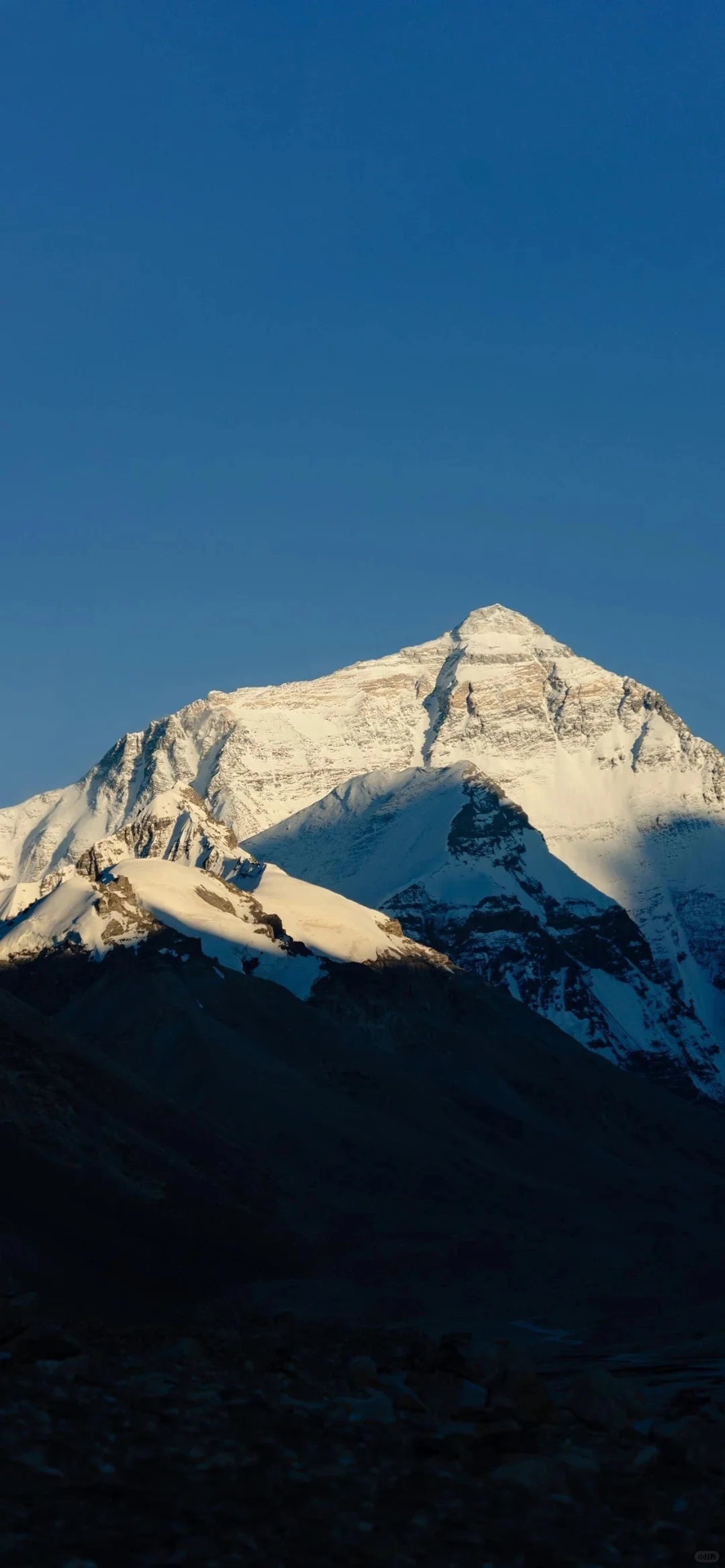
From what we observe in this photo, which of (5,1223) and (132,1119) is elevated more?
(132,1119)

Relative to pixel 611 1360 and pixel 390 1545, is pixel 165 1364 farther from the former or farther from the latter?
pixel 611 1360

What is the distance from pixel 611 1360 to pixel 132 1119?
306ft

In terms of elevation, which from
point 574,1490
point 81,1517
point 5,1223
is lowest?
point 81,1517

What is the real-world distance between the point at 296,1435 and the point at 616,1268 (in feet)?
489

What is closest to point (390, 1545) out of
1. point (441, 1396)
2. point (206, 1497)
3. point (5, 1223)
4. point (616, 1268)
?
point (206, 1497)

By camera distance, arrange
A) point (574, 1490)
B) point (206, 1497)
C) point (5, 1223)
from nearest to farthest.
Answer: point (206, 1497)
point (574, 1490)
point (5, 1223)

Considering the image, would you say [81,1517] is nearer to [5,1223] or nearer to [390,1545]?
[390,1545]

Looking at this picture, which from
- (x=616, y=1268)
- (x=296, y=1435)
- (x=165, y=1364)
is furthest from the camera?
(x=616, y=1268)

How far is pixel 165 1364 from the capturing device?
41969mm

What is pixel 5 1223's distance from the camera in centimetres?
11388

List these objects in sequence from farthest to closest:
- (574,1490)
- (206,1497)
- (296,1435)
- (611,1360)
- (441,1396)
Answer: (611,1360)
(441,1396)
(296,1435)
(574,1490)
(206,1497)

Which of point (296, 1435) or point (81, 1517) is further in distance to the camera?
point (296, 1435)

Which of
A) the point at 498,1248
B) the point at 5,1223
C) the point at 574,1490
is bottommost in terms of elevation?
the point at 574,1490

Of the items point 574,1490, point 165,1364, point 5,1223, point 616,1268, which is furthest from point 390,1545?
point 616,1268
